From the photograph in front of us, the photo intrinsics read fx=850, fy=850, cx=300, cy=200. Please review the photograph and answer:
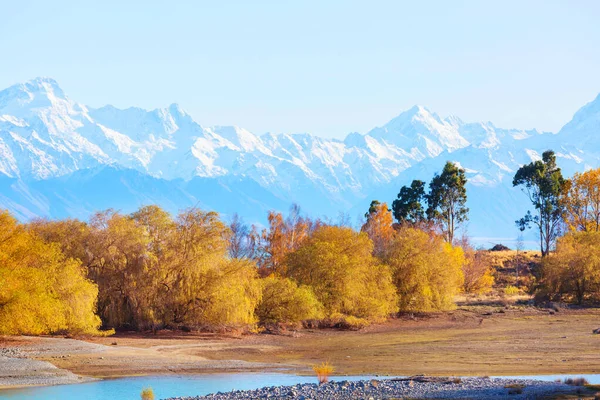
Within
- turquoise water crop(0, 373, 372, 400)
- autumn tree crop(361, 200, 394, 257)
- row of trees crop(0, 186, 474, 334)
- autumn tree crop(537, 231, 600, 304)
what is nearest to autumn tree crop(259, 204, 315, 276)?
autumn tree crop(361, 200, 394, 257)

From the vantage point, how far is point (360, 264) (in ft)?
227

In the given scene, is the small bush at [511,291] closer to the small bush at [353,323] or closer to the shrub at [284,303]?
the small bush at [353,323]

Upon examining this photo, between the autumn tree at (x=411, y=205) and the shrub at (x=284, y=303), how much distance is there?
55253 mm

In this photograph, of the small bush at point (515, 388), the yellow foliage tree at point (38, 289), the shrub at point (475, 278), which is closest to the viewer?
the small bush at point (515, 388)

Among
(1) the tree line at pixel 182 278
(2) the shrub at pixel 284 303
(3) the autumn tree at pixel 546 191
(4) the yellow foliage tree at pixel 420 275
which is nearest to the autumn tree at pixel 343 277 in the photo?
(1) the tree line at pixel 182 278

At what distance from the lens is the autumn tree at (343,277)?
66.7 metres

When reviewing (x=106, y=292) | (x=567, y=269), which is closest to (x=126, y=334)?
(x=106, y=292)

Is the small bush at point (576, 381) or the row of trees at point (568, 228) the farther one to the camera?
the row of trees at point (568, 228)

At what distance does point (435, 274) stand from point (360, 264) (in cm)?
976

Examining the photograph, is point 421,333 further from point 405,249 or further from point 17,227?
point 17,227

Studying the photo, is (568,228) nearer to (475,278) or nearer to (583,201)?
(583,201)

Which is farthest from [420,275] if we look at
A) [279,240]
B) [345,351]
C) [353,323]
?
[279,240]

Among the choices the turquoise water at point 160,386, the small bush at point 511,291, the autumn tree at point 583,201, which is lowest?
the turquoise water at point 160,386

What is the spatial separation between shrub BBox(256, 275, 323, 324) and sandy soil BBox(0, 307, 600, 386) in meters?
1.94
